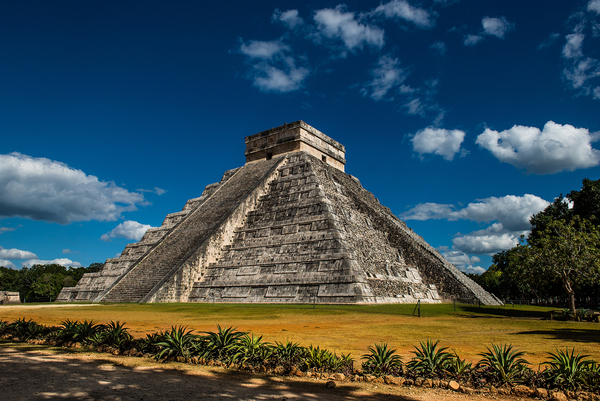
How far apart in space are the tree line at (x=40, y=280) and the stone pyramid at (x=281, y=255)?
76.1 feet

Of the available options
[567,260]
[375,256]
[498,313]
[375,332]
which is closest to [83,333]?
[375,332]

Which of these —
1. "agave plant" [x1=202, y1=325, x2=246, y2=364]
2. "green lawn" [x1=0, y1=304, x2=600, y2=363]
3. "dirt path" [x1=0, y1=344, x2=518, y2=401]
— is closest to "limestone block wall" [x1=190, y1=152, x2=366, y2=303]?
"green lawn" [x1=0, y1=304, x2=600, y2=363]

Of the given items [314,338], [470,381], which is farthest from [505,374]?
[314,338]

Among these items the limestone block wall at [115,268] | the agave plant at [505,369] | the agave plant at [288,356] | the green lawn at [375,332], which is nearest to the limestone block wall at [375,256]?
the green lawn at [375,332]

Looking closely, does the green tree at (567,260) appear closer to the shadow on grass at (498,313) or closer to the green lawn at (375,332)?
the shadow on grass at (498,313)

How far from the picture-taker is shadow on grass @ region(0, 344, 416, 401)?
3613mm

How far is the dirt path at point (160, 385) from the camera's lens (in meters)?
3.62

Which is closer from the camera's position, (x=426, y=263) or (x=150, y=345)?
(x=150, y=345)

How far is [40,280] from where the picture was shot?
147 ft

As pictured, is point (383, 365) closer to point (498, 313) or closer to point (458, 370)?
point (458, 370)

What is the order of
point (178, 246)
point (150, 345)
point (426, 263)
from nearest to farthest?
point (150, 345)
point (426, 263)
point (178, 246)

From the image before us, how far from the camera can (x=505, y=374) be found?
12.7ft

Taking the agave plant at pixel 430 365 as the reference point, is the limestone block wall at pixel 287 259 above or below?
above

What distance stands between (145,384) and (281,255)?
12.5m
